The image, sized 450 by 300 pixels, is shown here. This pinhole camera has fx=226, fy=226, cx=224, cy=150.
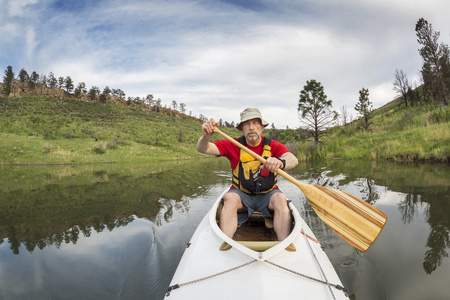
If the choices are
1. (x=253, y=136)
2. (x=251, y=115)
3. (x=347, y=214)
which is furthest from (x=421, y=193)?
(x=251, y=115)

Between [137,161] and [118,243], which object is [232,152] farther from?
[137,161]

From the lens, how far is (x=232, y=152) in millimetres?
3332

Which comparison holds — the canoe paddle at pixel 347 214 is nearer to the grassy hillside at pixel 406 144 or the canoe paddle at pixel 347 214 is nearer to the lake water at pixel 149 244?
the lake water at pixel 149 244

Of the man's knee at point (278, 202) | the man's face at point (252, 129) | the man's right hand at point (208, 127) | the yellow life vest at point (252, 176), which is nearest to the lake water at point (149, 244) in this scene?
the man's knee at point (278, 202)

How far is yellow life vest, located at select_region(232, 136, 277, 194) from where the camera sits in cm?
304

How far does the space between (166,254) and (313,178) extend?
7012mm

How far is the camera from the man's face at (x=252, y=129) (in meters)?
3.12

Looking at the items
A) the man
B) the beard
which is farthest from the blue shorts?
the beard

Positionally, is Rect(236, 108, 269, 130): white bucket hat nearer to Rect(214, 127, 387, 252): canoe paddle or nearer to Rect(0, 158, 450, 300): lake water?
Rect(214, 127, 387, 252): canoe paddle

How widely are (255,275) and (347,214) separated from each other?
6.00 ft

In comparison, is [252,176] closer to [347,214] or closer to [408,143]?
[347,214]

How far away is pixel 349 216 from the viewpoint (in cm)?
293

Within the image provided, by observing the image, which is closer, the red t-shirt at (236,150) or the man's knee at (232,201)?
the man's knee at (232,201)

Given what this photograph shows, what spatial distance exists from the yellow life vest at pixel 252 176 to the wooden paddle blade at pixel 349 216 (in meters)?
0.60
